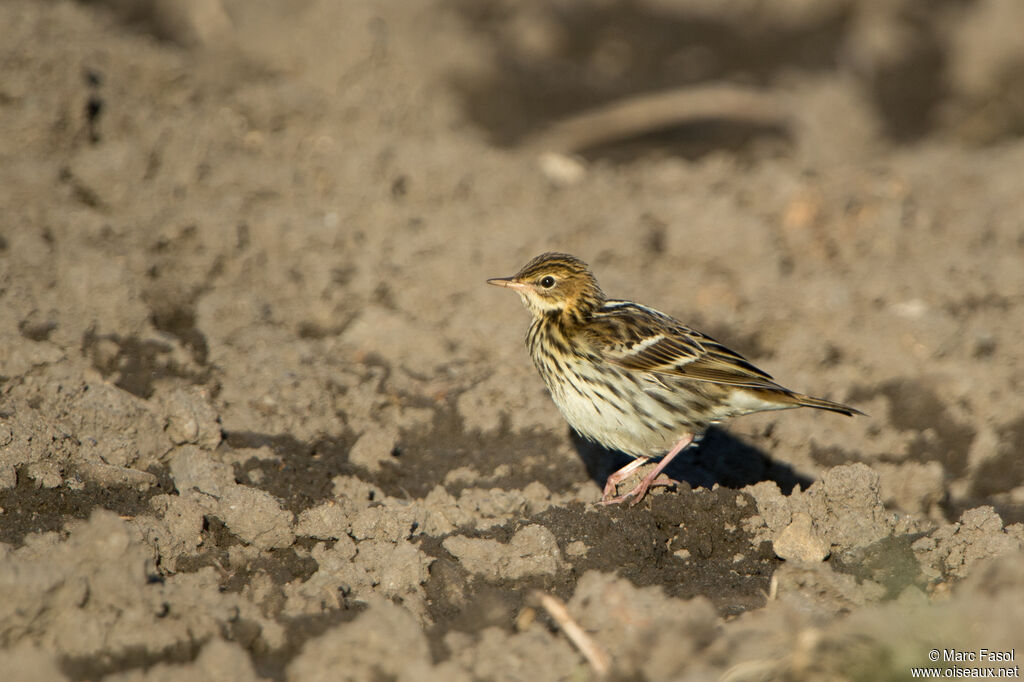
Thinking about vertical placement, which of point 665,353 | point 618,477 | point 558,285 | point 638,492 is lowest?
point 638,492

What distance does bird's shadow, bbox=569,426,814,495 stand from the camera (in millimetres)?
6520

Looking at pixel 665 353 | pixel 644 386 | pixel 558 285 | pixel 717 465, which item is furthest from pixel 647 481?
pixel 558 285

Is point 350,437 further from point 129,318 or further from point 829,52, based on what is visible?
point 829,52

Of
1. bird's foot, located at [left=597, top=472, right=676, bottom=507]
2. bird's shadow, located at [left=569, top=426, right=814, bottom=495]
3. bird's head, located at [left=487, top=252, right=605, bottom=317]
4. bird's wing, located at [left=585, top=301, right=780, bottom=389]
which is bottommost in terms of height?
bird's foot, located at [left=597, top=472, right=676, bottom=507]

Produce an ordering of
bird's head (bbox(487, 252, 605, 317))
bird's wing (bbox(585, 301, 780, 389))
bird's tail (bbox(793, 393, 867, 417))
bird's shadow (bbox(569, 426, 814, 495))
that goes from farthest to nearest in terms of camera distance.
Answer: bird's shadow (bbox(569, 426, 814, 495))
bird's head (bbox(487, 252, 605, 317))
bird's wing (bbox(585, 301, 780, 389))
bird's tail (bbox(793, 393, 867, 417))

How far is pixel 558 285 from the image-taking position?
6270mm

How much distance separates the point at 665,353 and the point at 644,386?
10.2 inches

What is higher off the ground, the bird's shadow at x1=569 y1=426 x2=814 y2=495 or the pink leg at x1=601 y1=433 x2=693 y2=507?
the bird's shadow at x1=569 y1=426 x2=814 y2=495

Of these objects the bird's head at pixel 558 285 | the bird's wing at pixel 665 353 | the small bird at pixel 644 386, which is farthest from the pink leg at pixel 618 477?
the bird's head at pixel 558 285

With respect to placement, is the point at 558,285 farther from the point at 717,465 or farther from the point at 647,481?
the point at 717,465

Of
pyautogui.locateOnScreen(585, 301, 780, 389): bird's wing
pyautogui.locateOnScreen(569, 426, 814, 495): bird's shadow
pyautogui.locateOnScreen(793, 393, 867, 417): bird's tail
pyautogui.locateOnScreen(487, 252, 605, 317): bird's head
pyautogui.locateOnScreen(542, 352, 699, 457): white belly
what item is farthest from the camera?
pyautogui.locateOnScreen(569, 426, 814, 495): bird's shadow

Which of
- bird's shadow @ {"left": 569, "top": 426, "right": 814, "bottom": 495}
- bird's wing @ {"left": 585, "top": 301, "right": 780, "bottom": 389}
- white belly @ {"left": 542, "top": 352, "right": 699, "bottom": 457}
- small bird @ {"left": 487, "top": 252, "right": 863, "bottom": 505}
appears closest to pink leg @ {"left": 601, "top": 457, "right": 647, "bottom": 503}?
small bird @ {"left": 487, "top": 252, "right": 863, "bottom": 505}

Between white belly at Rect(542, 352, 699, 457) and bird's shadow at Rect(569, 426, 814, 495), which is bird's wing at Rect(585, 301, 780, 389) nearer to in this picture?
white belly at Rect(542, 352, 699, 457)

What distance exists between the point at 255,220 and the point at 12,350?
2514 mm
